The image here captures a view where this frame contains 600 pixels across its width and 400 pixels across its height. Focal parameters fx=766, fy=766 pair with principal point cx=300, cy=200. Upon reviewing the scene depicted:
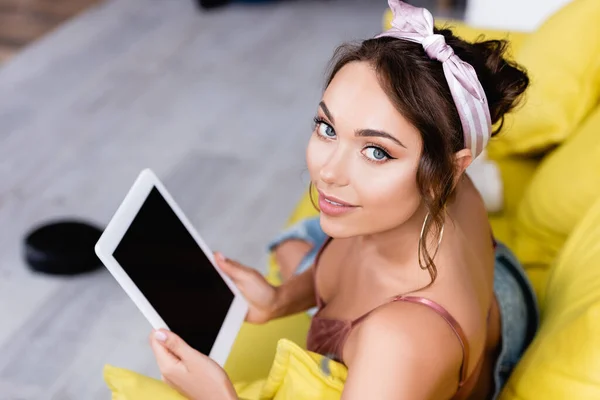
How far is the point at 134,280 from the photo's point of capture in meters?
0.94

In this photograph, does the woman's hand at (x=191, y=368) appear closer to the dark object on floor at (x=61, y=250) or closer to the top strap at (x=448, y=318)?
the top strap at (x=448, y=318)

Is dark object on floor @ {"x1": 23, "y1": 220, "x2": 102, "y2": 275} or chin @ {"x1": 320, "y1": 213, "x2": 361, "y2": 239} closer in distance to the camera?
chin @ {"x1": 320, "y1": 213, "x2": 361, "y2": 239}

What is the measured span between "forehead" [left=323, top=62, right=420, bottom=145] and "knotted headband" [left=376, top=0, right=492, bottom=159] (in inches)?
2.7

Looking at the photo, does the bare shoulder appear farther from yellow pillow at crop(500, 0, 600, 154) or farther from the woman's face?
yellow pillow at crop(500, 0, 600, 154)

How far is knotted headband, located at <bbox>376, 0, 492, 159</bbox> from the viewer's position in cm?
87

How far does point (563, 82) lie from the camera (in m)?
1.58

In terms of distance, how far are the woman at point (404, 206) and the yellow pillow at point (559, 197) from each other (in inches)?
16.0

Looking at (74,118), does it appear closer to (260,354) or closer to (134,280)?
(260,354)

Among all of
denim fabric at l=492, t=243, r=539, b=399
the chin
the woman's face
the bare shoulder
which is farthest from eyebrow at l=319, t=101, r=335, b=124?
denim fabric at l=492, t=243, r=539, b=399

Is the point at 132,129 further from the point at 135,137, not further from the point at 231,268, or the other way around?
the point at 231,268

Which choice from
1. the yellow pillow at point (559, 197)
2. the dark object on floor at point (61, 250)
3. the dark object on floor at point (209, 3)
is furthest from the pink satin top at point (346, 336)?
the dark object on floor at point (209, 3)

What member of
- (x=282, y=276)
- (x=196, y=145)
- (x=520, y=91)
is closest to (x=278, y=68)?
(x=196, y=145)

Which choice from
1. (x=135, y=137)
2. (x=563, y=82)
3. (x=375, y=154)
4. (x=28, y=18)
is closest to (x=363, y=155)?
(x=375, y=154)

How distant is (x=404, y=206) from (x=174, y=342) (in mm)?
340
